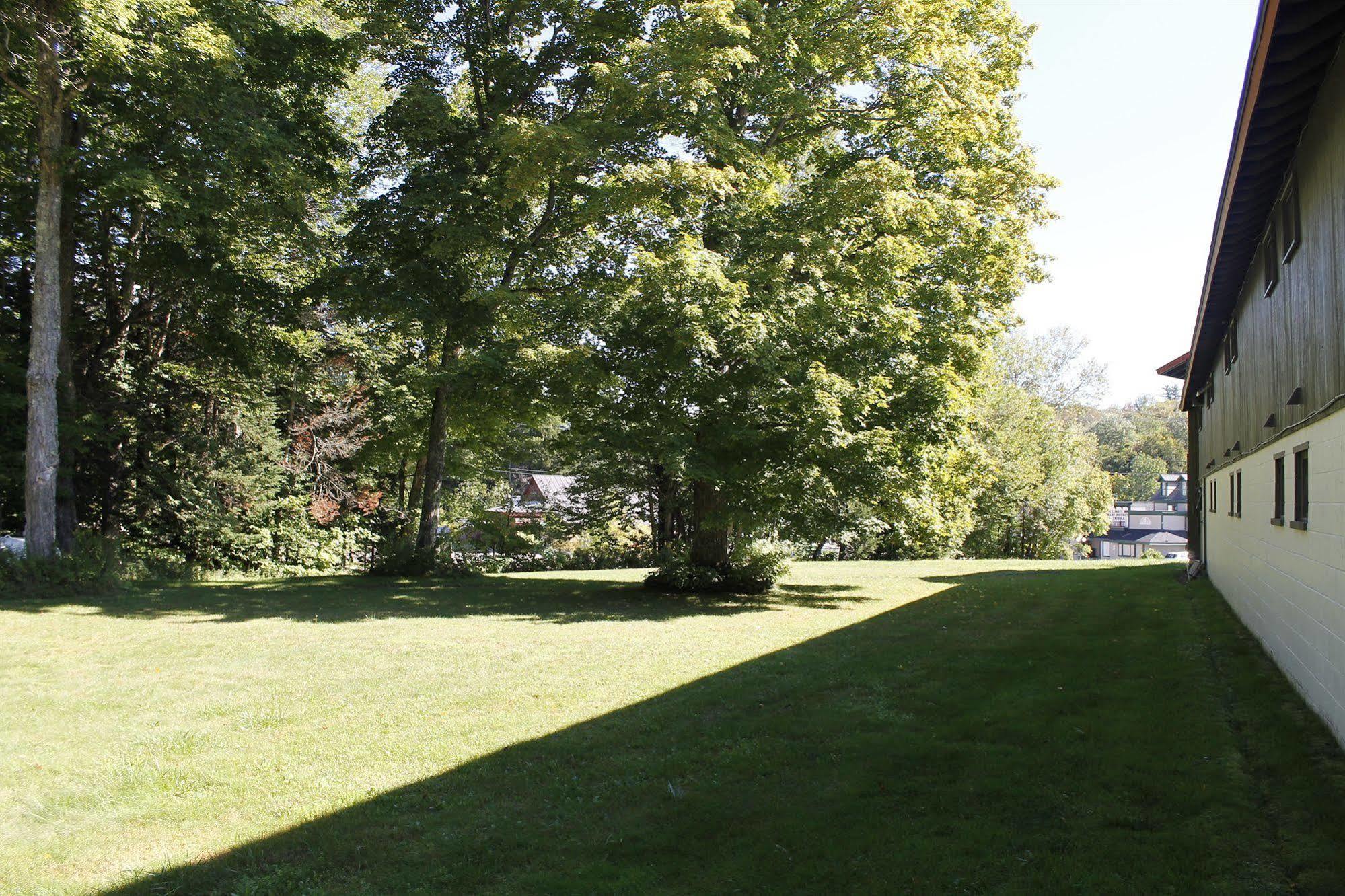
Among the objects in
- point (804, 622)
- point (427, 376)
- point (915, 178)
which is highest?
point (915, 178)

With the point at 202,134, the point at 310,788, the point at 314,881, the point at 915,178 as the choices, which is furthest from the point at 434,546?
the point at 314,881

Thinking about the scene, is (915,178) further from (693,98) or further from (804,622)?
(804,622)

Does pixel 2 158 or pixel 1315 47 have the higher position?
pixel 2 158

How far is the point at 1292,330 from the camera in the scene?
739cm

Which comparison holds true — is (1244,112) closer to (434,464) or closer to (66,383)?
(434,464)

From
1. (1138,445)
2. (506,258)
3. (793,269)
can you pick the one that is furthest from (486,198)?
(1138,445)

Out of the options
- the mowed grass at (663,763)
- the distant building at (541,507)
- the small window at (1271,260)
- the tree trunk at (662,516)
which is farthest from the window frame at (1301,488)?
the distant building at (541,507)

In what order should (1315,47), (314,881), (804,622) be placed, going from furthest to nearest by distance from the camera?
(804,622), (1315,47), (314,881)

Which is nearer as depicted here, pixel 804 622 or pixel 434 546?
pixel 804 622

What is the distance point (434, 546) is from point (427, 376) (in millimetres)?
5158

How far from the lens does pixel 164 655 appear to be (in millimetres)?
9852

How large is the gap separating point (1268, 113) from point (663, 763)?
6579 mm

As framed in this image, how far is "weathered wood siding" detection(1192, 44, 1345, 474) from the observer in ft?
18.3

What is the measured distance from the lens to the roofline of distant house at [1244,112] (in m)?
5.14
